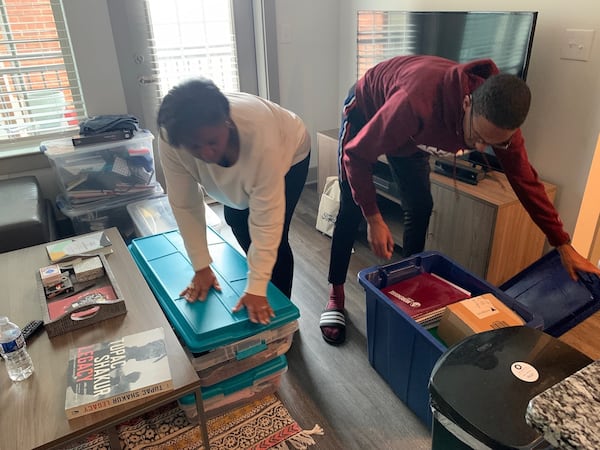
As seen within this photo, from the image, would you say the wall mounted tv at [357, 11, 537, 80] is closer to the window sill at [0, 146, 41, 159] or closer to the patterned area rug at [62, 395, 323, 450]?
Answer: the patterned area rug at [62, 395, 323, 450]

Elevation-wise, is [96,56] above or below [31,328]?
above

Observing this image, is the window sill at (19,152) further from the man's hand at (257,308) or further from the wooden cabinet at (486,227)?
the wooden cabinet at (486,227)

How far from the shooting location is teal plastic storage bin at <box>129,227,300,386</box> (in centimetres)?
129

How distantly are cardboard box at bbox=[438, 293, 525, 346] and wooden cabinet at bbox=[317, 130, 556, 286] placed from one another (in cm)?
59

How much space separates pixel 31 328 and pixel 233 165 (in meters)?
0.69

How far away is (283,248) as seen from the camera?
165 cm

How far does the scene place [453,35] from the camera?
2.10 m

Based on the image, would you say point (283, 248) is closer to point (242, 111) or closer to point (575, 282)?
point (242, 111)

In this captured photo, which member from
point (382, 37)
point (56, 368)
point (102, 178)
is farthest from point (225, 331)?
point (382, 37)

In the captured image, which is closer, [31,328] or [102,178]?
[31,328]

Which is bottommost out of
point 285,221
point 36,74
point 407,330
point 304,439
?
point 304,439

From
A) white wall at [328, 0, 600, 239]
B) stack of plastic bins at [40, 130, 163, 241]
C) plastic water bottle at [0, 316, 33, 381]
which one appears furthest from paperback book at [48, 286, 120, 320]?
white wall at [328, 0, 600, 239]

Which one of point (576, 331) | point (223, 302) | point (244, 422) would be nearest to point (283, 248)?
point (223, 302)

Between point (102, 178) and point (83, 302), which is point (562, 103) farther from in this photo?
point (102, 178)
